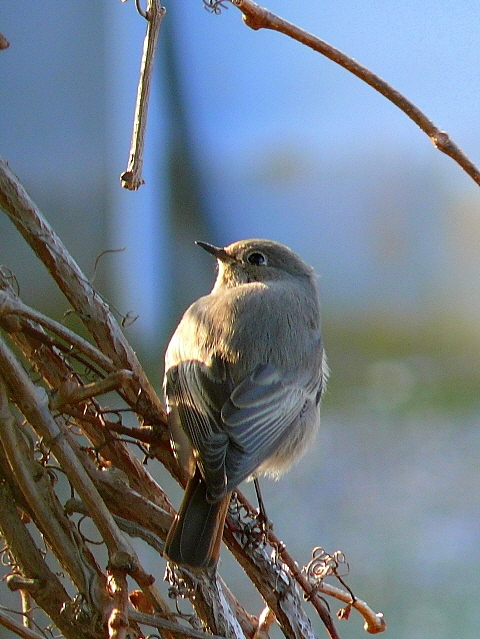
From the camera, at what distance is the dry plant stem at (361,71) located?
3.81 feet

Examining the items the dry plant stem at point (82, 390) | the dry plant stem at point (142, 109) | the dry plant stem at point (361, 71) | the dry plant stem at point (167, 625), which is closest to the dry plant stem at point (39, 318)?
the dry plant stem at point (82, 390)

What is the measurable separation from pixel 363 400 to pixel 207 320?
165 cm

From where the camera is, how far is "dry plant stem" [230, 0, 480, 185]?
3.81 ft

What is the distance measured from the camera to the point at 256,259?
208 cm

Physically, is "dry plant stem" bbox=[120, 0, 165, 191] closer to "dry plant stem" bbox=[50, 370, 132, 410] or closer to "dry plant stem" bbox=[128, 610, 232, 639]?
"dry plant stem" bbox=[50, 370, 132, 410]

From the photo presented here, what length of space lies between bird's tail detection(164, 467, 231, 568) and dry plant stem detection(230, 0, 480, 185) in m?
0.66

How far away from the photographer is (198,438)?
1.29 m

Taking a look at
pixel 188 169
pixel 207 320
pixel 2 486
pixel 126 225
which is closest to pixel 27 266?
pixel 126 225

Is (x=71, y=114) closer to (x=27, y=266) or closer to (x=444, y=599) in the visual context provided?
(x=27, y=266)

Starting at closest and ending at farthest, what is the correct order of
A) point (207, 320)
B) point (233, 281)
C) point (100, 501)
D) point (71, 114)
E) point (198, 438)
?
1. point (100, 501)
2. point (198, 438)
3. point (207, 320)
4. point (233, 281)
5. point (71, 114)

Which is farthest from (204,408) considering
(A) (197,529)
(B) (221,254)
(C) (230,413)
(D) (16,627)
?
(B) (221,254)

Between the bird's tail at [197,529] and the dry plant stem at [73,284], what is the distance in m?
0.15

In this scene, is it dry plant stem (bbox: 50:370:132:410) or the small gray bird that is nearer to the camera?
dry plant stem (bbox: 50:370:132:410)

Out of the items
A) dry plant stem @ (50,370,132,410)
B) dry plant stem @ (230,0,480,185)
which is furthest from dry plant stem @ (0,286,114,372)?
dry plant stem @ (230,0,480,185)
